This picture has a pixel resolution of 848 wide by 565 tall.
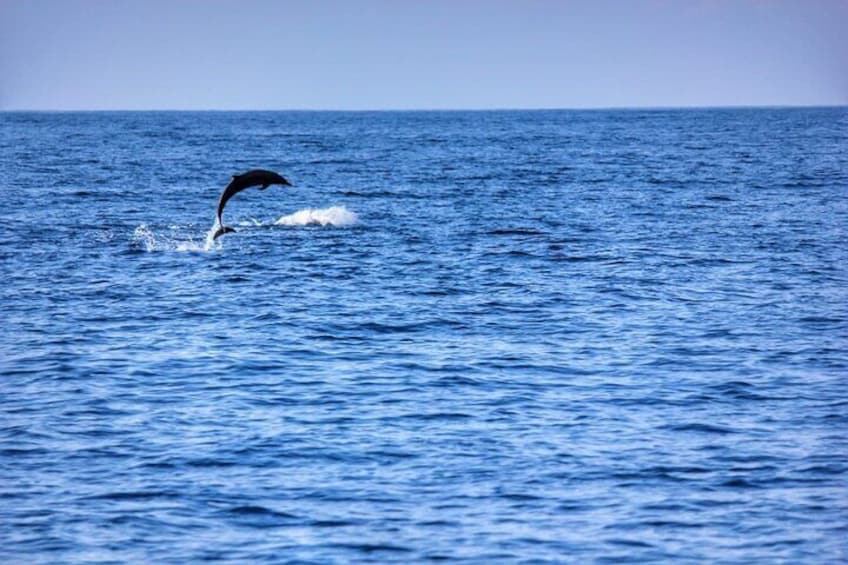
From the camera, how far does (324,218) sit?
4672 cm

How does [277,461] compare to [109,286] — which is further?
[109,286]

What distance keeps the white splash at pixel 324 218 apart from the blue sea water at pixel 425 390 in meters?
0.16

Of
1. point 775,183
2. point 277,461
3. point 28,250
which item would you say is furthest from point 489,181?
point 277,461

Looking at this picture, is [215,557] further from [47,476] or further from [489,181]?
[489,181]

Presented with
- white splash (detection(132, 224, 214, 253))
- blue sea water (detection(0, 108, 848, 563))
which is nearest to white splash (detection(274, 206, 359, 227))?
blue sea water (detection(0, 108, 848, 563))

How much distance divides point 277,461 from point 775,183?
52.4m

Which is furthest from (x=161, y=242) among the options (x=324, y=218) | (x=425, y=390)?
(x=425, y=390)

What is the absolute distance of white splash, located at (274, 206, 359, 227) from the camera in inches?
1821

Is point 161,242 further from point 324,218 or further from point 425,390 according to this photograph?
point 425,390

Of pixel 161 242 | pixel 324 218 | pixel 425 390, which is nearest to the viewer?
pixel 425 390

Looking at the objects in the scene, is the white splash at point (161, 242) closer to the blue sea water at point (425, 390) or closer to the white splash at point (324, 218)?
the blue sea water at point (425, 390)

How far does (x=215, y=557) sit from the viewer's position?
1333 centimetres

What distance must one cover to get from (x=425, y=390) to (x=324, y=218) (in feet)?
88.6

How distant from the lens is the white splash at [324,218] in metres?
46.2
